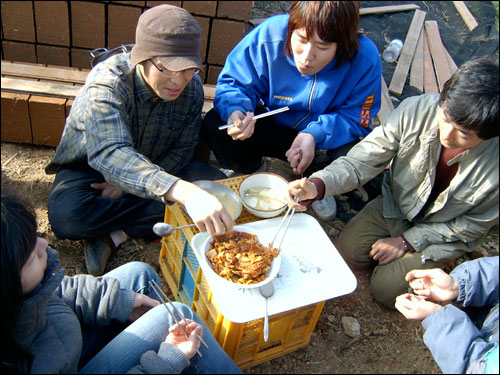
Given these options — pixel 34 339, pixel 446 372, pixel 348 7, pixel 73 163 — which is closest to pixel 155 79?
pixel 73 163

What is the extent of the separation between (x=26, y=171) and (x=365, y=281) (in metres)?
2.25

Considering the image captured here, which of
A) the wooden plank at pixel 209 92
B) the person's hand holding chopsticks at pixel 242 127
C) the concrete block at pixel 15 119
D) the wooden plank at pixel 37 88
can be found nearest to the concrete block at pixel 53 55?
the wooden plank at pixel 37 88

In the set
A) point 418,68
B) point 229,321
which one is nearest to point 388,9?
point 418,68

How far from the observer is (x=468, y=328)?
1466 millimetres

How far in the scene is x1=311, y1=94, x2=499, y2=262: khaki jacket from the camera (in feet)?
6.59

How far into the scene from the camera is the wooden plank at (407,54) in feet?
13.1

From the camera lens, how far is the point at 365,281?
8.46 feet

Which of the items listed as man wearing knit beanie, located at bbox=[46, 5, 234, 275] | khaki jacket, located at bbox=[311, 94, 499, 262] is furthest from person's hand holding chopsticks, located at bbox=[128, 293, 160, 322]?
khaki jacket, located at bbox=[311, 94, 499, 262]

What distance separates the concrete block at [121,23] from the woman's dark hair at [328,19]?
52.9 inches

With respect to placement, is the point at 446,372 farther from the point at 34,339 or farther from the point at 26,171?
the point at 26,171

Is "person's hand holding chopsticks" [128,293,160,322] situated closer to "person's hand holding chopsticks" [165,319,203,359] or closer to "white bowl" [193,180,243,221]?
"person's hand holding chopsticks" [165,319,203,359]

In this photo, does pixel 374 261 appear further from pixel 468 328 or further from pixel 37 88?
pixel 37 88

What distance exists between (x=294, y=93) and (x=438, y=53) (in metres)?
2.69

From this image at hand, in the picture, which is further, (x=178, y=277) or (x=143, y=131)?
(x=143, y=131)
